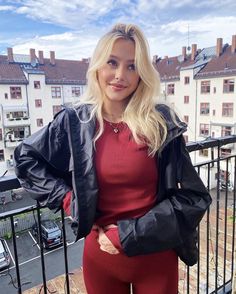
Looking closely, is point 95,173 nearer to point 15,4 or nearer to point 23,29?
point 15,4

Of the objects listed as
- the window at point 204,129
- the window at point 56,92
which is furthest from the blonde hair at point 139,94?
the window at point 56,92

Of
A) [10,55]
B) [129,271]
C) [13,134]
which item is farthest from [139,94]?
[10,55]

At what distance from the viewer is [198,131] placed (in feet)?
55.9

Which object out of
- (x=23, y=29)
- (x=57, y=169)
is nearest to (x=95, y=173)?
(x=57, y=169)

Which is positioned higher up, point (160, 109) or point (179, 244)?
point (160, 109)

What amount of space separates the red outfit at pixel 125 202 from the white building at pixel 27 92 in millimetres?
14699

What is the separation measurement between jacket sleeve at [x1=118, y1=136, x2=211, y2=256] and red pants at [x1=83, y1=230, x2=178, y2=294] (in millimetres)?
94

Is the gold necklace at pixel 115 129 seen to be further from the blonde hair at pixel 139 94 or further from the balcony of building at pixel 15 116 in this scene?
the balcony of building at pixel 15 116

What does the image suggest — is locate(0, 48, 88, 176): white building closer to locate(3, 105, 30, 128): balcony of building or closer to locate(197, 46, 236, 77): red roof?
locate(3, 105, 30, 128): balcony of building

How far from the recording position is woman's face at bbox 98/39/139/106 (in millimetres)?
1184

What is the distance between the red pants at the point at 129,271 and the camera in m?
1.13

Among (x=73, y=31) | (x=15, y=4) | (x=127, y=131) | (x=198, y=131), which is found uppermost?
(x=15, y=4)

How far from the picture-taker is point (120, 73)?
3.88 ft

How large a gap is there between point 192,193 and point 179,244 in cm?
22
